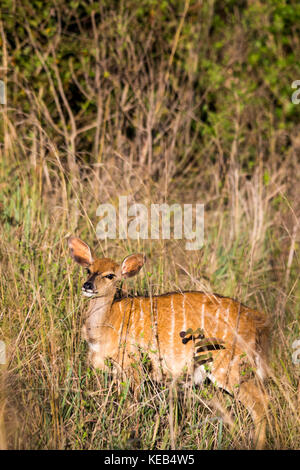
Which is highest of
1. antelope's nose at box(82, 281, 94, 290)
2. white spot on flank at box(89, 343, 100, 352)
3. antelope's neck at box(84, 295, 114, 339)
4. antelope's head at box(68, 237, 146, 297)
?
antelope's head at box(68, 237, 146, 297)

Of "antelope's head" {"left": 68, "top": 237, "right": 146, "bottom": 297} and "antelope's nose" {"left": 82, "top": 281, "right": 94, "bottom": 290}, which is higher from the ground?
"antelope's head" {"left": 68, "top": 237, "right": 146, "bottom": 297}

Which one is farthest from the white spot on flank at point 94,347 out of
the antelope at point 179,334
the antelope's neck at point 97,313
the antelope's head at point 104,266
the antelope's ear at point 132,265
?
the antelope's ear at point 132,265

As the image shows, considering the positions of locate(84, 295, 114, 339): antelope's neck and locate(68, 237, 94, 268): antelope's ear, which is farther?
locate(68, 237, 94, 268): antelope's ear

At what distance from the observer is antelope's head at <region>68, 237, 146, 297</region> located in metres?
3.79

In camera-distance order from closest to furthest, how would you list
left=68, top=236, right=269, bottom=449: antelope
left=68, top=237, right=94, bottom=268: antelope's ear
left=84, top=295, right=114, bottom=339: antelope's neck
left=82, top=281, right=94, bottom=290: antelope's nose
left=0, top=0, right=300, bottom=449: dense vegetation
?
left=0, top=0, right=300, bottom=449: dense vegetation
left=68, top=236, right=269, bottom=449: antelope
left=82, top=281, right=94, bottom=290: antelope's nose
left=84, top=295, right=114, bottom=339: antelope's neck
left=68, top=237, right=94, bottom=268: antelope's ear

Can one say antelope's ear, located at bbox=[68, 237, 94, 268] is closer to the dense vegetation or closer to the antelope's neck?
the dense vegetation

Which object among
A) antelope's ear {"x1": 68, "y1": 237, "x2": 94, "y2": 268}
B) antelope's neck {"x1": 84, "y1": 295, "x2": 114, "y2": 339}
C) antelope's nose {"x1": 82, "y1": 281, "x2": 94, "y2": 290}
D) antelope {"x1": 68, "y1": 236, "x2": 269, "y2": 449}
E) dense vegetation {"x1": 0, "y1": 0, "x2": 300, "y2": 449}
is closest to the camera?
dense vegetation {"x1": 0, "y1": 0, "x2": 300, "y2": 449}

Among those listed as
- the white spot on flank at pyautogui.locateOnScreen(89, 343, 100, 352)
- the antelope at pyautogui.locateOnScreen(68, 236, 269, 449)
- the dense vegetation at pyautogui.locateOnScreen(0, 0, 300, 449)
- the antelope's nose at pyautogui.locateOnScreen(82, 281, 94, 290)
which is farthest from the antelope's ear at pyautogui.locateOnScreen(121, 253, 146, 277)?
the white spot on flank at pyautogui.locateOnScreen(89, 343, 100, 352)

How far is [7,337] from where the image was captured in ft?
11.5

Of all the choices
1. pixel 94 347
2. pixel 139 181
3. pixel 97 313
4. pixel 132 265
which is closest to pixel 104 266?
pixel 132 265

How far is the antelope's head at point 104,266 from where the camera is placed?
12.4 feet

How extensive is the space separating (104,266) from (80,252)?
0.69 ft

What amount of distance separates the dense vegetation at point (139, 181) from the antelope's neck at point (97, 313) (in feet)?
0.37
